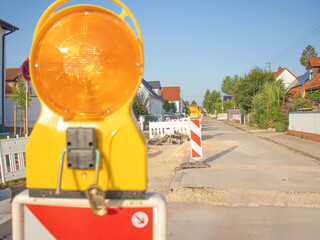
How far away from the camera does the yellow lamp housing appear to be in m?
1.25

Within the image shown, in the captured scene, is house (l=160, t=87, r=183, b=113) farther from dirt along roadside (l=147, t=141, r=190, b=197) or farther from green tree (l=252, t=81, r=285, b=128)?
dirt along roadside (l=147, t=141, r=190, b=197)

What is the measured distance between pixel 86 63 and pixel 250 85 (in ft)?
109

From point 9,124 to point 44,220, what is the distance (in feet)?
99.7

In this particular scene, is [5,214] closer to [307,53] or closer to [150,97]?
[150,97]

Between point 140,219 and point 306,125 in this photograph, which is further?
point 306,125

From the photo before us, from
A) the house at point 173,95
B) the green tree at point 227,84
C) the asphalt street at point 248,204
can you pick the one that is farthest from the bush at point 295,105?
the green tree at point 227,84

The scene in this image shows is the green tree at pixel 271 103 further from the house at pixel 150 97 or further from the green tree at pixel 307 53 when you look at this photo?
the green tree at pixel 307 53

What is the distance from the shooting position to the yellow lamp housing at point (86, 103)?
1.25 m

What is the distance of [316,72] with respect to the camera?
30.6 meters

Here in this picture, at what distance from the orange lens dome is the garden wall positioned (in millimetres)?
15181

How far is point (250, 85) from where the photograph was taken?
108 ft

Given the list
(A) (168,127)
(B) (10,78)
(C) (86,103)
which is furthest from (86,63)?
(B) (10,78)

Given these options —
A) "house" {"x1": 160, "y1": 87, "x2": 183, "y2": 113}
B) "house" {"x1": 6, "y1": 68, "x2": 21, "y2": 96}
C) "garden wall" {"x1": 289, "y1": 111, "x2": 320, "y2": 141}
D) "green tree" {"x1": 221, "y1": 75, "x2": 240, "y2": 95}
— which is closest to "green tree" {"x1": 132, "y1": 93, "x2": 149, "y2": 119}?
"garden wall" {"x1": 289, "y1": 111, "x2": 320, "y2": 141}

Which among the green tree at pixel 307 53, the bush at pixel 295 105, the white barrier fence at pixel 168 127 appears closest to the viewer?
the white barrier fence at pixel 168 127
